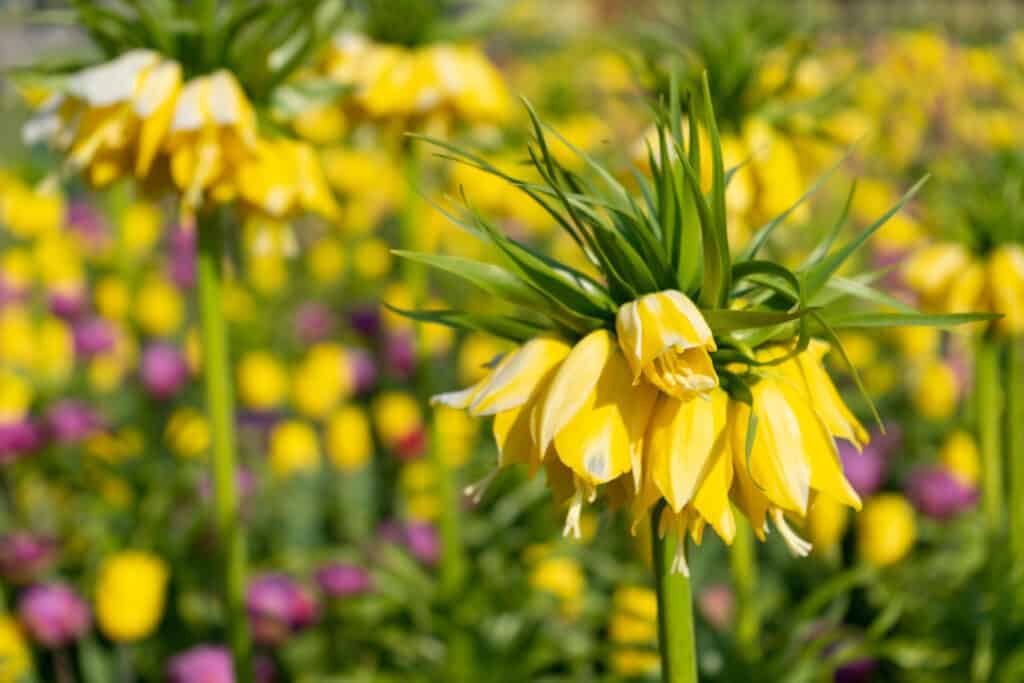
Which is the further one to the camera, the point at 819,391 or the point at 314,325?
the point at 314,325

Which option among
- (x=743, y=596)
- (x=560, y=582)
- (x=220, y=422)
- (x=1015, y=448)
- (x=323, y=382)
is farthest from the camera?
(x=323, y=382)

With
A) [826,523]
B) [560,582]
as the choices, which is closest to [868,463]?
[826,523]

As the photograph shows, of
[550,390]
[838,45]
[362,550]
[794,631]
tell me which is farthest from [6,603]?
[838,45]

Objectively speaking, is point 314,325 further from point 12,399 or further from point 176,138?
point 176,138

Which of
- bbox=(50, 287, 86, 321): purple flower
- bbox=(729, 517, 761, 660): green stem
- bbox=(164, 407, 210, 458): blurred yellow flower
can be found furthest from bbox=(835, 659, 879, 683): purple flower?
bbox=(50, 287, 86, 321): purple flower

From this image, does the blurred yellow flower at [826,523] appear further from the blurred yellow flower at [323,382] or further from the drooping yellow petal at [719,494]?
the drooping yellow petal at [719,494]

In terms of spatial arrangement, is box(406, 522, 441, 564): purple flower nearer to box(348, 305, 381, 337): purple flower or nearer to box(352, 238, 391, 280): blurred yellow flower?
box(348, 305, 381, 337): purple flower
